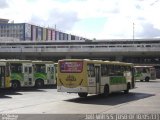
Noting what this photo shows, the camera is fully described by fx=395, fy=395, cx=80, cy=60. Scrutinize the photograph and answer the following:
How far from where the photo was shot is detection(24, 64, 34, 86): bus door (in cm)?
3381

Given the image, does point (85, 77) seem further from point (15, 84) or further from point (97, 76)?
point (15, 84)

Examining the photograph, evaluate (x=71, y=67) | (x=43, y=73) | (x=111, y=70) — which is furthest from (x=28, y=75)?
(x=71, y=67)

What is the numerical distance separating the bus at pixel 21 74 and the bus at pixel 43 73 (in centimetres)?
85

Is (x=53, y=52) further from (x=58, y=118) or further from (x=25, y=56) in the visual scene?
(x=58, y=118)

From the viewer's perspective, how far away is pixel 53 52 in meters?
76.8

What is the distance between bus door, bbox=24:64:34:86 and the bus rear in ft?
35.9

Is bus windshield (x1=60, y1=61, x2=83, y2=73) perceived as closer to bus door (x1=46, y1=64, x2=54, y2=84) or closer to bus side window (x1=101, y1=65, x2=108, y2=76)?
bus side window (x1=101, y1=65, x2=108, y2=76)

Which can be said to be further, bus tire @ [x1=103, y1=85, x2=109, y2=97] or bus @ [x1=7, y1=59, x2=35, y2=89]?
bus @ [x1=7, y1=59, x2=35, y2=89]

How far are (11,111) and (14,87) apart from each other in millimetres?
16833

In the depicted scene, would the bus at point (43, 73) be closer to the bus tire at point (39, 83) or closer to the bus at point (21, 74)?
the bus tire at point (39, 83)

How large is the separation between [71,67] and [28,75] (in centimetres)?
1169

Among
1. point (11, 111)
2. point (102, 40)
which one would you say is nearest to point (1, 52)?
point (102, 40)

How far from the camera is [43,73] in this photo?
36219 mm

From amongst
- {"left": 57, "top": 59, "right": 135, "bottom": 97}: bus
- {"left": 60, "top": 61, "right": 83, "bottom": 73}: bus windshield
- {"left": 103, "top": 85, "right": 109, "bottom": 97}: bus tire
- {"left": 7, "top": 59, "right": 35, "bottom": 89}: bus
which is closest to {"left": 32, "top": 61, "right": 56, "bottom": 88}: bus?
{"left": 7, "top": 59, "right": 35, "bottom": 89}: bus
